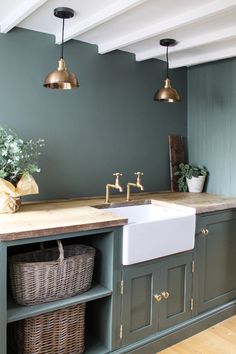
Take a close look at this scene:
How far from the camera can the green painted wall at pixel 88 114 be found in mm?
2529

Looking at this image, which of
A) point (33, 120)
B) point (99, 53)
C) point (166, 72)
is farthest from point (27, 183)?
point (166, 72)

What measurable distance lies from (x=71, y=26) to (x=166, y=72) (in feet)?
4.11

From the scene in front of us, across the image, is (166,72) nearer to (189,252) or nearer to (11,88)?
(11,88)

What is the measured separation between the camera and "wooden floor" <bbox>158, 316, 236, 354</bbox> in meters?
2.37

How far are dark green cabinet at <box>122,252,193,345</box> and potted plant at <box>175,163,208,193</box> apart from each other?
1038 millimetres

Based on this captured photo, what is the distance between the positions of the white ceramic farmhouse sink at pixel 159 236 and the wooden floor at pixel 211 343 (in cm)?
70

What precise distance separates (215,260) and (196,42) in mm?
1723

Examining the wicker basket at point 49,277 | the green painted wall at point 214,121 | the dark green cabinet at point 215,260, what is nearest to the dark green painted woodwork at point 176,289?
the dark green cabinet at point 215,260

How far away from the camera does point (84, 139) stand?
9.41 feet

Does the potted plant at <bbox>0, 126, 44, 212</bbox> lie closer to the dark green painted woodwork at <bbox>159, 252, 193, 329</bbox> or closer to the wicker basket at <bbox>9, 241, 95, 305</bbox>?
the wicker basket at <bbox>9, 241, 95, 305</bbox>

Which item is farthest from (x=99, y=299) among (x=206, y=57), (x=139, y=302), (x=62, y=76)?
(x=206, y=57)

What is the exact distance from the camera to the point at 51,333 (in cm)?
199

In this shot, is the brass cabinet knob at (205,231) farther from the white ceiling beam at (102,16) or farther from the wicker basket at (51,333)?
the white ceiling beam at (102,16)

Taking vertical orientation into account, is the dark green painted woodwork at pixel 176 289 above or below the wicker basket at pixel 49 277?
below
